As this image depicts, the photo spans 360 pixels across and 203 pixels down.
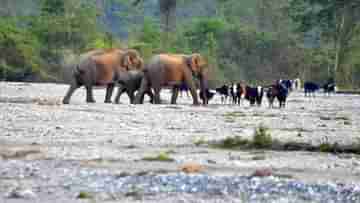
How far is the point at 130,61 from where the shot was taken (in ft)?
122

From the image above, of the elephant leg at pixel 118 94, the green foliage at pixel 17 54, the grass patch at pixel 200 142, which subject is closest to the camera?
the grass patch at pixel 200 142

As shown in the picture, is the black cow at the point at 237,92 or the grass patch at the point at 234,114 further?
the black cow at the point at 237,92

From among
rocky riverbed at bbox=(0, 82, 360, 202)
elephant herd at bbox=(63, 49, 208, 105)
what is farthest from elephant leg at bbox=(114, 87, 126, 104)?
rocky riverbed at bbox=(0, 82, 360, 202)

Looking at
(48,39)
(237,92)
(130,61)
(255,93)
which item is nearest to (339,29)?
(48,39)

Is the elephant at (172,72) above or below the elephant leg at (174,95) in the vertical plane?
above

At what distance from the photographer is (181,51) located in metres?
75.5

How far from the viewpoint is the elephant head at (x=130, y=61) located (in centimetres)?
3706

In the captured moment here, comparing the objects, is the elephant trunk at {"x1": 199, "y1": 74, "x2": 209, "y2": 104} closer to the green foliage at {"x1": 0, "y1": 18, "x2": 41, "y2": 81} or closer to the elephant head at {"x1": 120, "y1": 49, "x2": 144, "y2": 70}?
the elephant head at {"x1": 120, "y1": 49, "x2": 144, "y2": 70}

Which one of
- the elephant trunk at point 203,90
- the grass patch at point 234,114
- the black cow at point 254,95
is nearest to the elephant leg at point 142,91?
the elephant trunk at point 203,90

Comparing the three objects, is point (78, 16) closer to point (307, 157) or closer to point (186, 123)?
point (186, 123)

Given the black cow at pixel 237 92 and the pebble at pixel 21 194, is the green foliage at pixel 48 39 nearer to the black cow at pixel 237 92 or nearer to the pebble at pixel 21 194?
the black cow at pixel 237 92

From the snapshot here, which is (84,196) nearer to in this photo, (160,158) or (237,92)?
(160,158)

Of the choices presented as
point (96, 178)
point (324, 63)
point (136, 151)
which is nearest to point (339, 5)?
point (324, 63)

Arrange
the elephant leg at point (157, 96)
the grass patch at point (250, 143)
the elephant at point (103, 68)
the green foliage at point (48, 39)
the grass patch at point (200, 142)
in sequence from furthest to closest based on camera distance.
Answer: the green foliage at point (48, 39) < the elephant at point (103, 68) < the elephant leg at point (157, 96) < the grass patch at point (200, 142) < the grass patch at point (250, 143)
